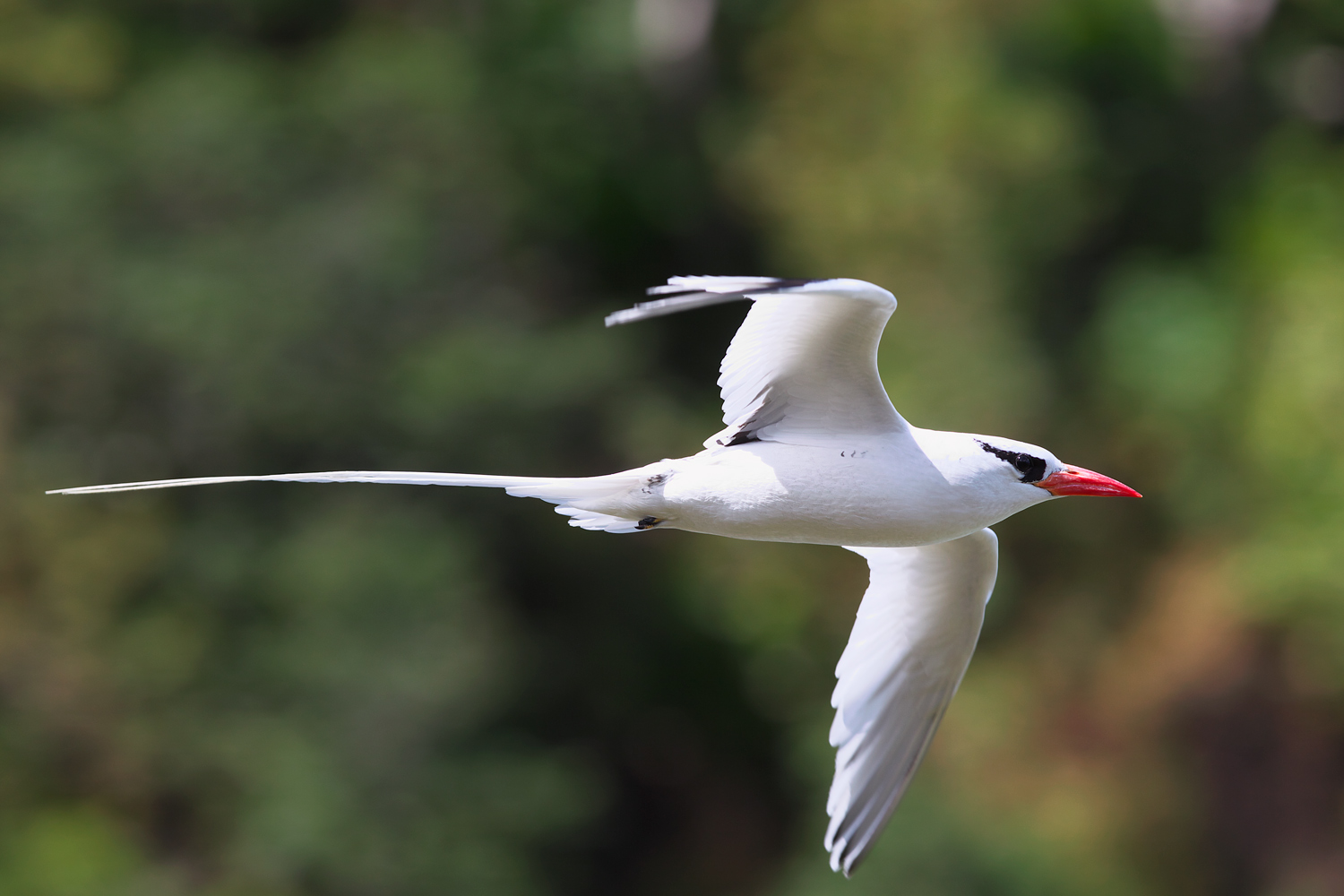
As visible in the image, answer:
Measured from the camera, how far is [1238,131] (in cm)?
2319

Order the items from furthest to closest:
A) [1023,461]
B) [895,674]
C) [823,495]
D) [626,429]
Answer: [626,429] → [895,674] → [1023,461] → [823,495]

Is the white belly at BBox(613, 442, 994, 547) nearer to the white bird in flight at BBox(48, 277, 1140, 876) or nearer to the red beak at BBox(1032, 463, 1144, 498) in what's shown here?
the white bird in flight at BBox(48, 277, 1140, 876)

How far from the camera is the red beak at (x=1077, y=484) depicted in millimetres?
6176

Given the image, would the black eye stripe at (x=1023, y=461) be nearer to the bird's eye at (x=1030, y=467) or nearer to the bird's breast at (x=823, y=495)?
the bird's eye at (x=1030, y=467)

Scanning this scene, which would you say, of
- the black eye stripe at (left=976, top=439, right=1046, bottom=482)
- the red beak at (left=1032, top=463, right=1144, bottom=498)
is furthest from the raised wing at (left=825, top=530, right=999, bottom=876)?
the black eye stripe at (left=976, top=439, right=1046, bottom=482)

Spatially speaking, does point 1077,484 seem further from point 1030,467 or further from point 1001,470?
point 1001,470

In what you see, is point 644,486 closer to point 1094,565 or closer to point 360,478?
point 360,478

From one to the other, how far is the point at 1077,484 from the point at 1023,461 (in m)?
0.26

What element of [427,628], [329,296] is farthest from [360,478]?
[329,296]

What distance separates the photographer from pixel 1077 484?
621 cm

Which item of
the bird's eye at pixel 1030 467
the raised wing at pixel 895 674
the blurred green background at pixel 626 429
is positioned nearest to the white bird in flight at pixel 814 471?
the bird's eye at pixel 1030 467

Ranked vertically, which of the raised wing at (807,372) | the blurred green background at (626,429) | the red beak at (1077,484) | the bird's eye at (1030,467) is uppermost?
the raised wing at (807,372)

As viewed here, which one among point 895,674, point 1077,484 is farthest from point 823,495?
point 895,674

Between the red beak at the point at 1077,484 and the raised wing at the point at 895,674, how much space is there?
1.02 m
